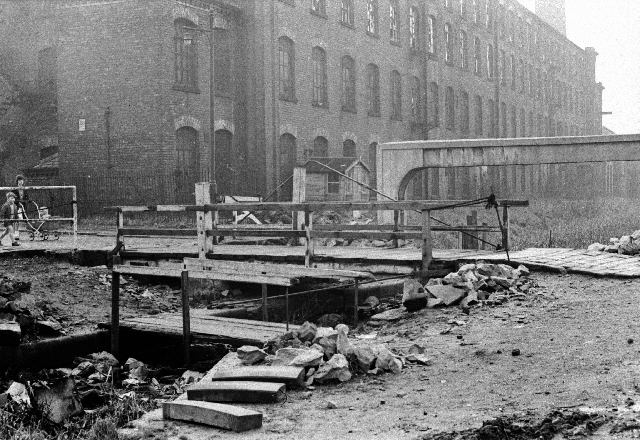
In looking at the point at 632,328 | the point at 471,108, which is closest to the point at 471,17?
the point at 471,108

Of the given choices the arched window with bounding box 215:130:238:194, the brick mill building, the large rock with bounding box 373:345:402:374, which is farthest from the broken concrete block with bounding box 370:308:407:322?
the arched window with bounding box 215:130:238:194

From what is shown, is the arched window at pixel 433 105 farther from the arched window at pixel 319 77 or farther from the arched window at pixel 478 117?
the arched window at pixel 319 77

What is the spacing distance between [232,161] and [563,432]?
74.4 feet

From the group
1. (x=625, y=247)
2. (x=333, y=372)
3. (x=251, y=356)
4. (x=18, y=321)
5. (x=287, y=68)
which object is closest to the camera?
(x=333, y=372)

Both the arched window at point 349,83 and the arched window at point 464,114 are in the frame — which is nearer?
the arched window at point 349,83

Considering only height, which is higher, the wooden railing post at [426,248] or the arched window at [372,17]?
the arched window at [372,17]

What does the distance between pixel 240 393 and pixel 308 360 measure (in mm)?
813

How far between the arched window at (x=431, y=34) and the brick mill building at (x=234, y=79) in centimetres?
12

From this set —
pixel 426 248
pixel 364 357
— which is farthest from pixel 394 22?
pixel 364 357

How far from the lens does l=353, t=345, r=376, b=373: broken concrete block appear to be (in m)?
6.57

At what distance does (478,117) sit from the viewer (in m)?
44.7

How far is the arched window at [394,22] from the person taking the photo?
35125 millimetres

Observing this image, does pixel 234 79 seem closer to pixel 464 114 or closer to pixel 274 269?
pixel 274 269

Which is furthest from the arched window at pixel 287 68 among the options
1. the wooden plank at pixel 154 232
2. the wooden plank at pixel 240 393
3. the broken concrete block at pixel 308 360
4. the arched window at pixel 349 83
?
the wooden plank at pixel 240 393
